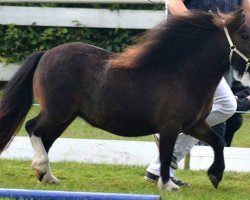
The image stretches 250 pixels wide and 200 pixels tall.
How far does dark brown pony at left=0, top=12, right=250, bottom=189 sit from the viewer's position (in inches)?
267

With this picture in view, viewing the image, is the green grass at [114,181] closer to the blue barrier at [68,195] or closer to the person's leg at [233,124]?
the blue barrier at [68,195]

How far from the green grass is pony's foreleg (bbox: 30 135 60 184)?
0.08 meters

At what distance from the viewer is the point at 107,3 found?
14758 millimetres

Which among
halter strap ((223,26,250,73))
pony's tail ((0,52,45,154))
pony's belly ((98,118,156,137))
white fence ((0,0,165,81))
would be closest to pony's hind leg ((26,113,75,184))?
pony's tail ((0,52,45,154))

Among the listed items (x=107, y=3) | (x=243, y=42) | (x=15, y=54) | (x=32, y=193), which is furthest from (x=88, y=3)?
(x=32, y=193)

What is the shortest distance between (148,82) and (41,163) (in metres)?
1.09

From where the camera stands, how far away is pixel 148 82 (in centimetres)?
682

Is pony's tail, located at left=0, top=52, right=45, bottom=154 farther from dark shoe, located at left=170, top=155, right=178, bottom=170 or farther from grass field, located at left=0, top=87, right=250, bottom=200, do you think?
dark shoe, located at left=170, top=155, right=178, bottom=170

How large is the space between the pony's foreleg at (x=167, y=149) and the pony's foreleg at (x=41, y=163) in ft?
2.95

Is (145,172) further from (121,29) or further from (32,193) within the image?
(121,29)

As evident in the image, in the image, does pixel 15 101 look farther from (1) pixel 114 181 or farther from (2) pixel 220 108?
(2) pixel 220 108

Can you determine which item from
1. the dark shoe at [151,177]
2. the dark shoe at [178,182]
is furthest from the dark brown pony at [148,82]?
the dark shoe at [151,177]

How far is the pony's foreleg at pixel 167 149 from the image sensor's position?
22.1 feet

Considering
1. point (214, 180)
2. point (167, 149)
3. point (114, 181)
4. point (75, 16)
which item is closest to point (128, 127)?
point (167, 149)
